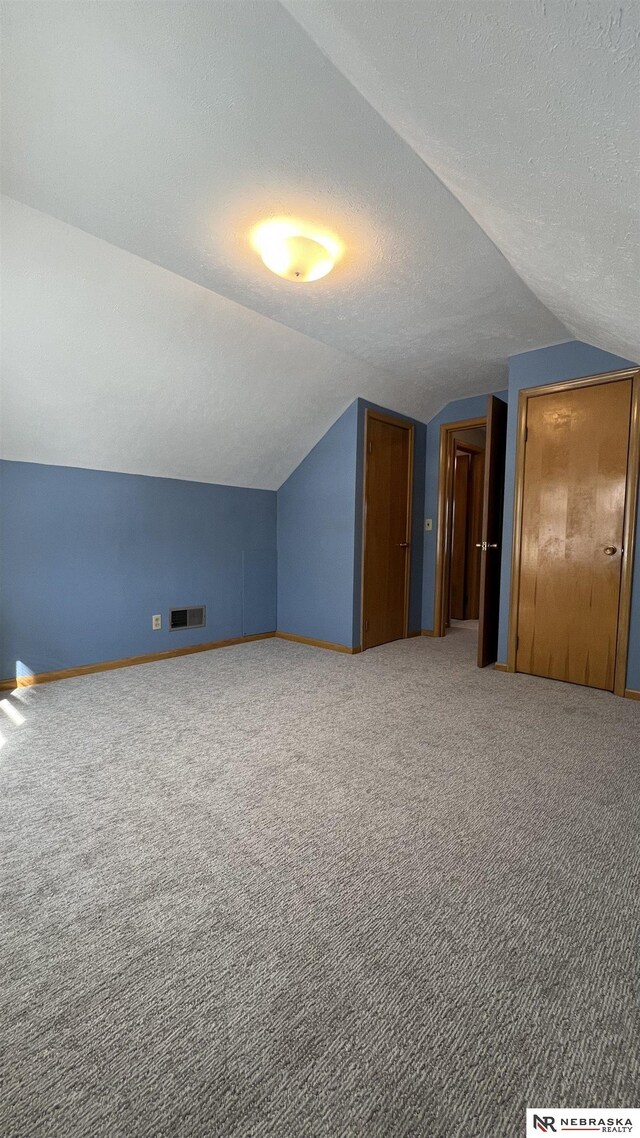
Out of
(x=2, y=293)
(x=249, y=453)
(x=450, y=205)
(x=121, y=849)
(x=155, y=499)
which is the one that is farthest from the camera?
(x=249, y=453)

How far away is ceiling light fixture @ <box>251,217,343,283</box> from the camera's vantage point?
6.88ft

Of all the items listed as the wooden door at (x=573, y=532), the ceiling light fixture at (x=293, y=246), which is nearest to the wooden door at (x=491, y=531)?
the wooden door at (x=573, y=532)

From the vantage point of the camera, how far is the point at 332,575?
4340 mm

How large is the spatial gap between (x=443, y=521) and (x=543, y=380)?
1.77m

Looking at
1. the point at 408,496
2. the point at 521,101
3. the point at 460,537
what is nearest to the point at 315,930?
the point at 521,101

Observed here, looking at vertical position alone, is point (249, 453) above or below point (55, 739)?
above

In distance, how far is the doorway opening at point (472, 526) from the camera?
372 cm

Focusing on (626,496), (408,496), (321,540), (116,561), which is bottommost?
(116,561)

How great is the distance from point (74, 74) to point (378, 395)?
3079 mm

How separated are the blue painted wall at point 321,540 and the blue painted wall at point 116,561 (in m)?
0.24

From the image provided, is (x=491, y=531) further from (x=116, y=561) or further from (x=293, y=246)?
(x=116, y=561)

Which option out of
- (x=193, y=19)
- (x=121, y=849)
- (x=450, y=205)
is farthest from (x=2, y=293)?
(x=121, y=849)

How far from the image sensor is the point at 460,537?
6223 mm

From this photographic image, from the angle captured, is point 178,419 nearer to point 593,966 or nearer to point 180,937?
point 180,937
